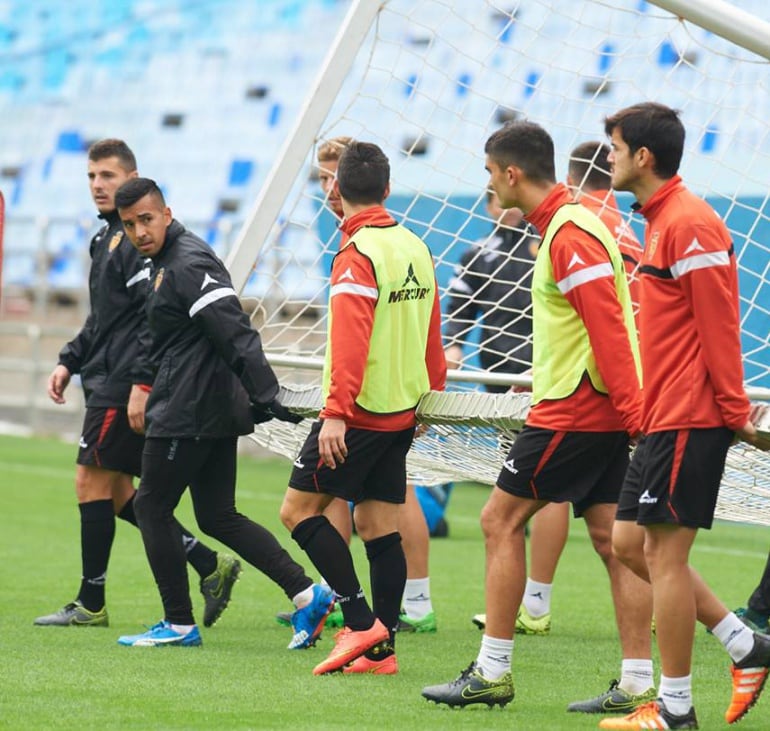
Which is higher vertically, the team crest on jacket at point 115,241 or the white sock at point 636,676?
the team crest on jacket at point 115,241

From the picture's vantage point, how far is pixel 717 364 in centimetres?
410

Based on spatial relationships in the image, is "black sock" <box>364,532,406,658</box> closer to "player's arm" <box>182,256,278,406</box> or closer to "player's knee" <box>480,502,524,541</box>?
"player's arm" <box>182,256,278,406</box>

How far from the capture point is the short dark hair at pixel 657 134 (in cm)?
430

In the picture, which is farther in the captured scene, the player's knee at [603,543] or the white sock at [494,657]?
the player's knee at [603,543]

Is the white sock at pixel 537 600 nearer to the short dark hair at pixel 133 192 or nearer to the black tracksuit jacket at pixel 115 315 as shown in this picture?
the black tracksuit jacket at pixel 115 315

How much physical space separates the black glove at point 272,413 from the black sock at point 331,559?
494 millimetres

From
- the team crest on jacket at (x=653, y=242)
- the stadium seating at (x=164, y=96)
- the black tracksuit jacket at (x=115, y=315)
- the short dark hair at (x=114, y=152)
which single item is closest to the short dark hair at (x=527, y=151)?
the team crest on jacket at (x=653, y=242)

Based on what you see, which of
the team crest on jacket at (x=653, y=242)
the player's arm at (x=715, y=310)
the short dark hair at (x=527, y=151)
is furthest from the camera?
the short dark hair at (x=527, y=151)

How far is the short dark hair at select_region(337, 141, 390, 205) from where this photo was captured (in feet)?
18.1

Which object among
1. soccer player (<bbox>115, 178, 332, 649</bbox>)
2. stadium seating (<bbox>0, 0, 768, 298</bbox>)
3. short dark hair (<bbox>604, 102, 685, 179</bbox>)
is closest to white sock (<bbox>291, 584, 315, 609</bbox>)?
soccer player (<bbox>115, 178, 332, 649</bbox>)

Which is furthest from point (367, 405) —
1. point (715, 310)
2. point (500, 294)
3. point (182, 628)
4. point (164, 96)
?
point (164, 96)

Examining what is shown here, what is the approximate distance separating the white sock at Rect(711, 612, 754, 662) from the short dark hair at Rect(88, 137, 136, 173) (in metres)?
3.40

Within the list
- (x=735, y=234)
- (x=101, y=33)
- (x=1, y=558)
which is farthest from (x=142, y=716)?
(x=101, y=33)

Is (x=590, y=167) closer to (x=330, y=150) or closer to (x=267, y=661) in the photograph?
(x=330, y=150)
